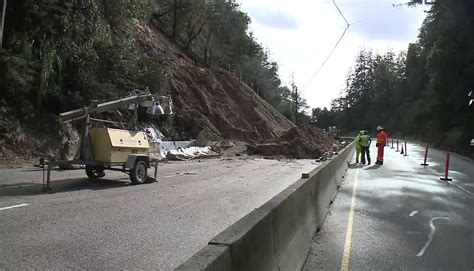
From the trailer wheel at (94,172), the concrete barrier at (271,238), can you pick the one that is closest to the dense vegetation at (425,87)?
the trailer wheel at (94,172)

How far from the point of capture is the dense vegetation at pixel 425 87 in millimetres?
46844

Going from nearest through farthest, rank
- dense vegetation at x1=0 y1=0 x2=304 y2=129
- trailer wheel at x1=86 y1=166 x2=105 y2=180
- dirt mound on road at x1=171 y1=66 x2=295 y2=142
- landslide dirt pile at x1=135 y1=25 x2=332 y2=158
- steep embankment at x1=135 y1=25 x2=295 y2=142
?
trailer wheel at x1=86 y1=166 x2=105 y2=180
dense vegetation at x1=0 y1=0 x2=304 y2=129
landslide dirt pile at x1=135 y1=25 x2=332 y2=158
dirt mound on road at x1=171 y1=66 x2=295 y2=142
steep embankment at x1=135 y1=25 x2=295 y2=142

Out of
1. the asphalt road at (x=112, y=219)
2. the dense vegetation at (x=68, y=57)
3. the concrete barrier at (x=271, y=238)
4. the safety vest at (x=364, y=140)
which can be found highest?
the dense vegetation at (x=68, y=57)

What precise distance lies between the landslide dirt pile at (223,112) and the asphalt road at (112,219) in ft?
75.4

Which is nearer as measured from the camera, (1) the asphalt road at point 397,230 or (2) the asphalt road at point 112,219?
(2) the asphalt road at point 112,219

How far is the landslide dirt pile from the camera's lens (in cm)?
4047

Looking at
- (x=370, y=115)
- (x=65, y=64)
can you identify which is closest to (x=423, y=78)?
(x=370, y=115)

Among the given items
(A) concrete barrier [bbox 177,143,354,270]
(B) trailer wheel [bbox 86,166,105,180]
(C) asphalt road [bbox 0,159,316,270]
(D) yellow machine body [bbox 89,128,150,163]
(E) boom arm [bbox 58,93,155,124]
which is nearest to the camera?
(A) concrete barrier [bbox 177,143,354,270]

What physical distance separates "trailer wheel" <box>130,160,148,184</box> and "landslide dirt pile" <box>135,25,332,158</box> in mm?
21812

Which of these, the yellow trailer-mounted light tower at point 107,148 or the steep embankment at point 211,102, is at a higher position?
the steep embankment at point 211,102

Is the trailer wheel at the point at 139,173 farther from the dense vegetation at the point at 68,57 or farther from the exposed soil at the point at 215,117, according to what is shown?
the dense vegetation at the point at 68,57

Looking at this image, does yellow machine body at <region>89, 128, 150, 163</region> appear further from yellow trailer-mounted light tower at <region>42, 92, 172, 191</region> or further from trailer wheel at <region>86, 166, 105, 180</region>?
trailer wheel at <region>86, 166, 105, 180</region>

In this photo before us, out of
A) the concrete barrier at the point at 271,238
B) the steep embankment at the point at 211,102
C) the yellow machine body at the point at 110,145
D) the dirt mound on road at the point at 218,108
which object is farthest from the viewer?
the steep embankment at the point at 211,102

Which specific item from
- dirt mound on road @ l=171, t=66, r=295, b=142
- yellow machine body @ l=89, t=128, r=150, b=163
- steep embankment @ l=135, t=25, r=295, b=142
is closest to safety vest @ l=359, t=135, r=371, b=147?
dirt mound on road @ l=171, t=66, r=295, b=142
